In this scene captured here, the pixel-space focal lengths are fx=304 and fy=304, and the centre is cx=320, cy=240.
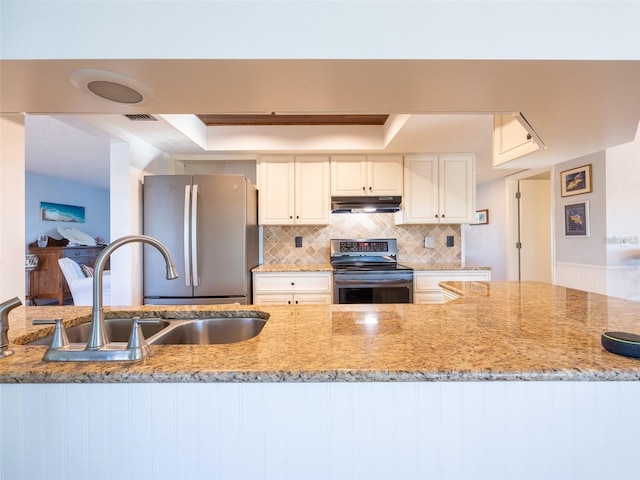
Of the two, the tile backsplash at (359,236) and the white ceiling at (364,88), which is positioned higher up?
the white ceiling at (364,88)

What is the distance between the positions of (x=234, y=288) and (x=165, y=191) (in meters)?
1.08

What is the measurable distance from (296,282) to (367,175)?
4.56 feet

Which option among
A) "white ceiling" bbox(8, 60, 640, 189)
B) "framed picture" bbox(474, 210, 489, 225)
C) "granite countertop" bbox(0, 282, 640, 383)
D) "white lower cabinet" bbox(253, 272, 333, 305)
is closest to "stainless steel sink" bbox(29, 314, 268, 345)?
"granite countertop" bbox(0, 282, 640, 383)

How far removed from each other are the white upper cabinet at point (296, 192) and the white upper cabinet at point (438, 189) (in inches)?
35.6

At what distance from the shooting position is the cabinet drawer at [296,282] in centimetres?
304

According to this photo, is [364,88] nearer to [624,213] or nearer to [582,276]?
[624,213]

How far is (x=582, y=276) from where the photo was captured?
9.48ft

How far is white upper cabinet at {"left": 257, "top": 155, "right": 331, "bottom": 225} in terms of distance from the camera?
10.9 ft

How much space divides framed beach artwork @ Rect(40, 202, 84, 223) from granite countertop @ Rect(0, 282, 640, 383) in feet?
20.9

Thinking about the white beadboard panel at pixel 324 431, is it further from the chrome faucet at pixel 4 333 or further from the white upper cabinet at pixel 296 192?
the white upper cabinet at pixel 296 192

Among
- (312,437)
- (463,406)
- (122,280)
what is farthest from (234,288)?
(463,406)

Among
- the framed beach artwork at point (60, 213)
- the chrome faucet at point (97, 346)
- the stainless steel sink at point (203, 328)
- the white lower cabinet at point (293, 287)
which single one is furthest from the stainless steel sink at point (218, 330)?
the framed beach artwork at point (60, 213)
